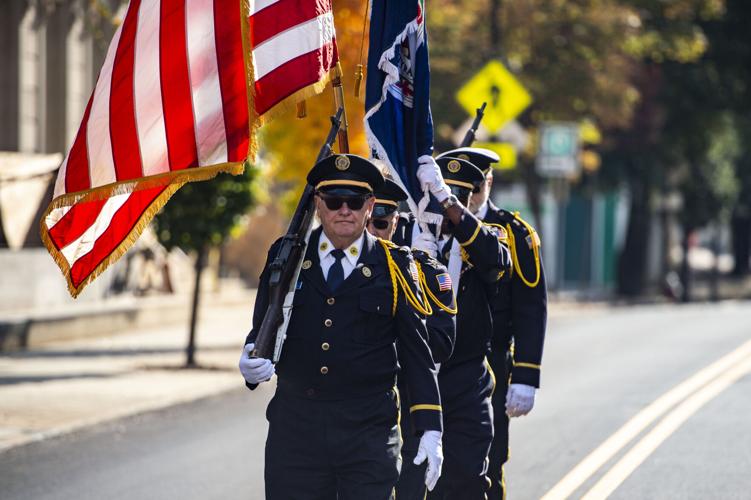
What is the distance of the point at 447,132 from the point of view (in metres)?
30.8

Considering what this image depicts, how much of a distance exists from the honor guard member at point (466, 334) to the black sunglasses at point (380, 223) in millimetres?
280

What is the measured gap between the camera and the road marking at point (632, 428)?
31.1 ft

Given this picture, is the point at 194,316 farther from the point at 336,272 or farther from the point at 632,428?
the point at 336,272

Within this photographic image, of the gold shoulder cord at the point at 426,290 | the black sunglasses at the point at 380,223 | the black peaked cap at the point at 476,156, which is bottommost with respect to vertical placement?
the gold shoulder cord at the point at 426,290

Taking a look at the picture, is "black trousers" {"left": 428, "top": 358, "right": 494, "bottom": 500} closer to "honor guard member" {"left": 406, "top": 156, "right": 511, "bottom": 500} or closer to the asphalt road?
"honor guard member" {"left": 406, "top": 156, "right": 511, "bottom": 500}

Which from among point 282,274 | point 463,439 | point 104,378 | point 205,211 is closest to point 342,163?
point 282,274

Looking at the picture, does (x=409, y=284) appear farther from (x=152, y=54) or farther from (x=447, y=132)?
(x=447, y=132)

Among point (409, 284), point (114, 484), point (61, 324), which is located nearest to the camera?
point (409, 284)

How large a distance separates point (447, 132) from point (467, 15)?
2.52 metres

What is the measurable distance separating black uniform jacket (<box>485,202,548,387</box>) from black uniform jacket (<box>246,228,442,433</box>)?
4.99 feet

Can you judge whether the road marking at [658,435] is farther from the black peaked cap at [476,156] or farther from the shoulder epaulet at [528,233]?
the black peaked cap at [476,156]

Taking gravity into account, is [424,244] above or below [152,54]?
below

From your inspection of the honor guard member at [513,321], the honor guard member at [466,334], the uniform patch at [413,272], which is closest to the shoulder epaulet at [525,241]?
the honor guard member at [513,321]

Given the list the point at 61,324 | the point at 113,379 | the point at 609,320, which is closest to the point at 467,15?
the point at 609,320
